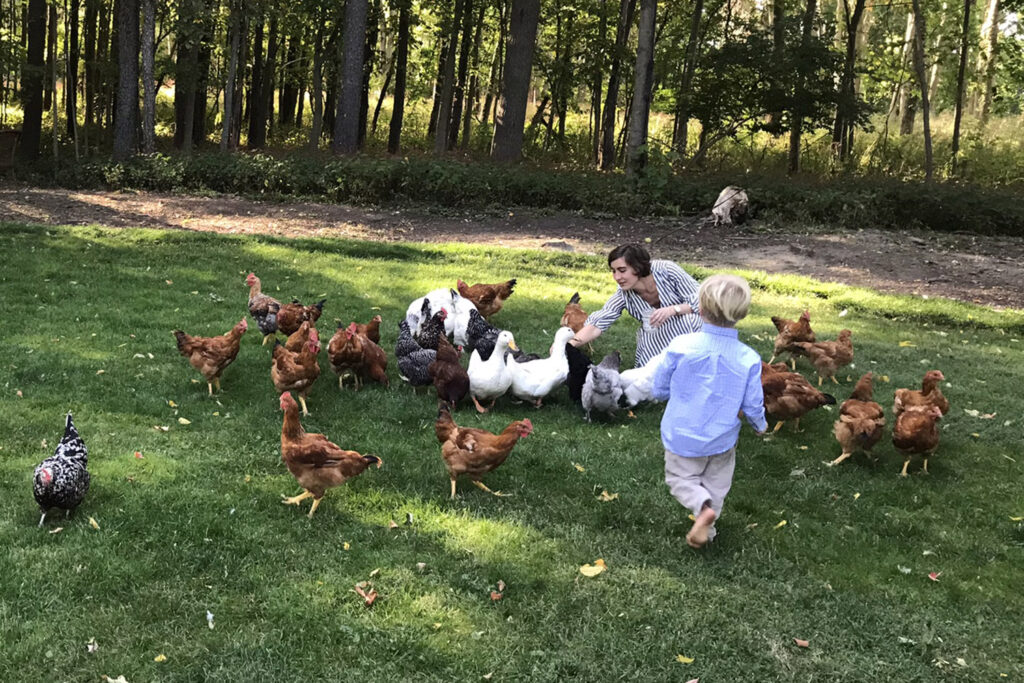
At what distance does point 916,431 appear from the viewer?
5.43m

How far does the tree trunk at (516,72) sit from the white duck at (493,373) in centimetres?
1525

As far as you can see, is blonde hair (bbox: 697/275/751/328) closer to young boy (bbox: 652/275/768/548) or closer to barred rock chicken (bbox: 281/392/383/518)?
young boy (bbox: 652/275/768/548)

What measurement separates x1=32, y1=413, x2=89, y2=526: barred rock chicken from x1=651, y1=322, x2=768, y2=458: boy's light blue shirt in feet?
10.5

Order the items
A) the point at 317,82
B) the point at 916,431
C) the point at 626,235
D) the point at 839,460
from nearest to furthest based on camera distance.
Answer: the point at 916,431 < the point at 839,460 < the point at 626,235 < the point at 317,82

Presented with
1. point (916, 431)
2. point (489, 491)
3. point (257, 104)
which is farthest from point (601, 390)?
point (257, 104)

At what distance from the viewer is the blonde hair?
424cm

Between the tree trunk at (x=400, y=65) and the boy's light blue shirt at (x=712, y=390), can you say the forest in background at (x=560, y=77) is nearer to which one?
the tree trunk at (x=400, y=65)

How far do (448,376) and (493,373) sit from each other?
36cm

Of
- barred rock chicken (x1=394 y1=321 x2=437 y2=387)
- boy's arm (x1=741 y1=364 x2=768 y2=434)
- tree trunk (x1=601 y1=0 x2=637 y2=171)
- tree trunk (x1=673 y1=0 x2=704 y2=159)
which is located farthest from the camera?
tree trunk (x1=601 y1=0 x2=637 y2=171)

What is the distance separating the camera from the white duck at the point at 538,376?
21.1ft

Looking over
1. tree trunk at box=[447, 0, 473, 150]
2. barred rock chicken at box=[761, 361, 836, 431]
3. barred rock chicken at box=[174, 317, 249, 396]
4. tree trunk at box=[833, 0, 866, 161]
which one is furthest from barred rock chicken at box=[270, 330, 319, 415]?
tree trunk at box=[447, 0, 473, 150]

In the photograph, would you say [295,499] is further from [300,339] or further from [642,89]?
[642,89]

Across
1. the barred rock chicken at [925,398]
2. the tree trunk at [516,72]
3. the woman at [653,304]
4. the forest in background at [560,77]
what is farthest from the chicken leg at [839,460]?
the tree trunk at [516,72]

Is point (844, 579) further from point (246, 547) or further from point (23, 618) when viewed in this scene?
point (23, 618)
